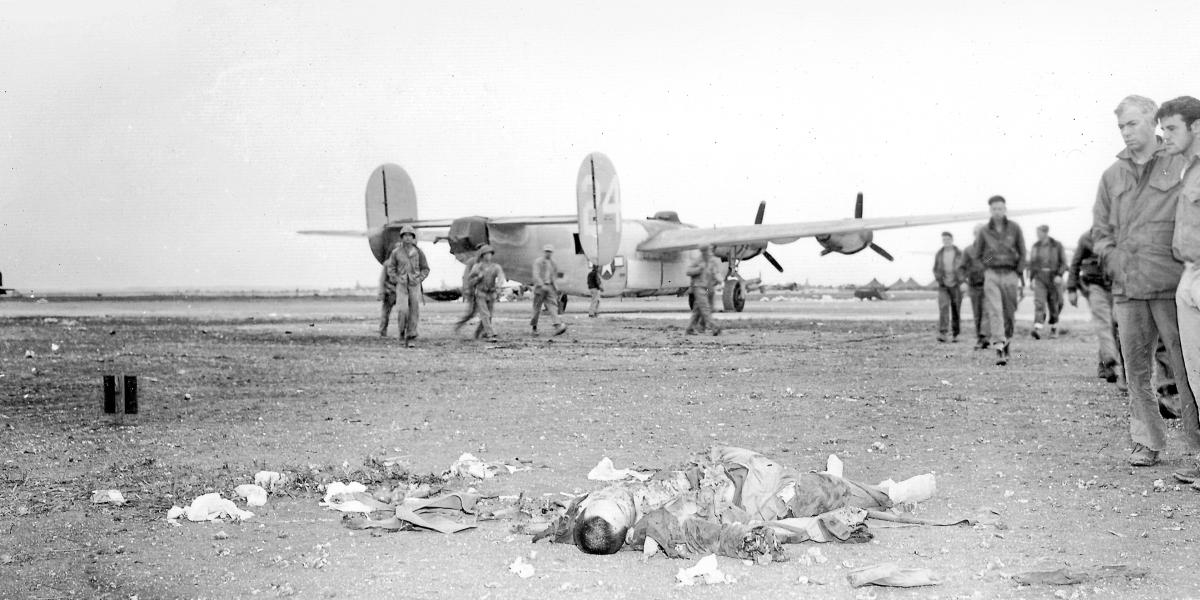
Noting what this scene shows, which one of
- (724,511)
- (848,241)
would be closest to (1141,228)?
(724,511)

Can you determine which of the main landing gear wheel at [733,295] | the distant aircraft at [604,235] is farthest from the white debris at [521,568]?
the main landing gear wheel at [733,295]

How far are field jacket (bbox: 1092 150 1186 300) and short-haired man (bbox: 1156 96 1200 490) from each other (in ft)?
0.56

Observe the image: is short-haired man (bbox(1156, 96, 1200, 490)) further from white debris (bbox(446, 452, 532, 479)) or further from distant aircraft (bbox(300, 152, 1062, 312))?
distant aircraft (bbox(300, 152, 1062, 312))

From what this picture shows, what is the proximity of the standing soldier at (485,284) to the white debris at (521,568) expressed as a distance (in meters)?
13.3

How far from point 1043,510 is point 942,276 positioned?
11499mm

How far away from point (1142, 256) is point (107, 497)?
5.59 meters

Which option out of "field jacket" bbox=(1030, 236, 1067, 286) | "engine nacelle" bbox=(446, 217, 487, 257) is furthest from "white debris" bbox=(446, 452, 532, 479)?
"engine nacelle" bbox=(446, 217, 487, 257)

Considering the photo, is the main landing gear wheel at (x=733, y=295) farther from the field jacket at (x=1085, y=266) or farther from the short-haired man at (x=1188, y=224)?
the short-haired man at (x=1188, y=224)

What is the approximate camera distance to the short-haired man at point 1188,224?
16.5ft

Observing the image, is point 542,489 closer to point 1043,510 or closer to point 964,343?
point 1043,510

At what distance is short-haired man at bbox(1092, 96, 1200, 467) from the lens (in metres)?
5.57

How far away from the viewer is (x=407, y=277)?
16375 millimetres

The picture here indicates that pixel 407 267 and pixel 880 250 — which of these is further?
pixel 880 250

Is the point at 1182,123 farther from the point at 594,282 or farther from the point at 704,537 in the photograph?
the point at 594,282
